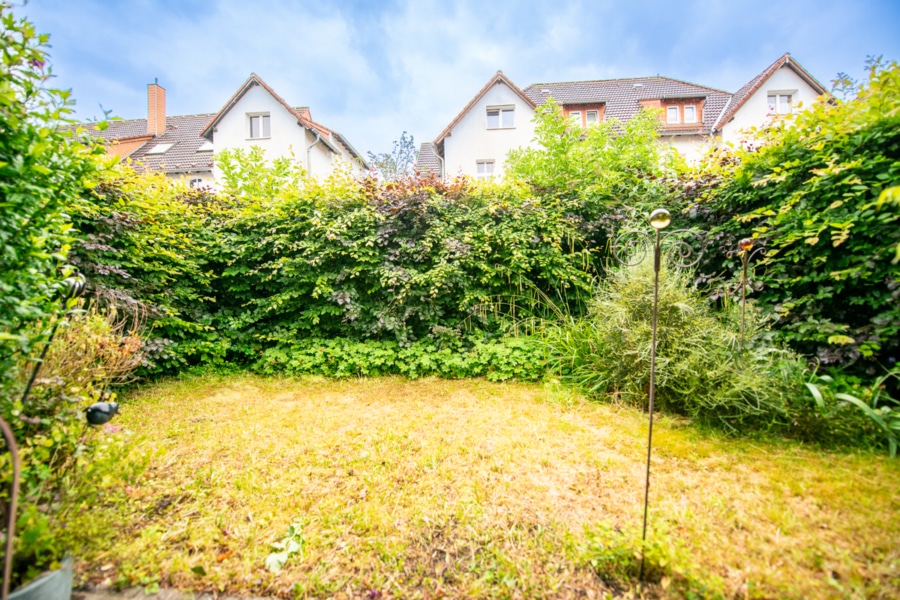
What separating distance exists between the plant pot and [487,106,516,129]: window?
15.5 metres

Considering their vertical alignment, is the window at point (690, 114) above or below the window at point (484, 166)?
above

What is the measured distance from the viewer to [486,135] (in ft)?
46.3

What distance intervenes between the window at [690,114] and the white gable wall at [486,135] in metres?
7.92

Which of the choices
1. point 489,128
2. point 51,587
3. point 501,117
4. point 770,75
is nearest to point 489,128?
point 489,128

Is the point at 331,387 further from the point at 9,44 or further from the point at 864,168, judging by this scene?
the point at 864,168

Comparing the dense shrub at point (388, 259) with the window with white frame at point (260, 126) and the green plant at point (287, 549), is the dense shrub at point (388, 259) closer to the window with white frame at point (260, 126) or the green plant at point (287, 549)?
the green plant at point (287, 549)

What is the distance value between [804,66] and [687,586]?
21.2m

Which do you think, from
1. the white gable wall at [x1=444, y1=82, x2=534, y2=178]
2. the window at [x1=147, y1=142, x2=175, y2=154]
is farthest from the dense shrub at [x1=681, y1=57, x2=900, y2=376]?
the window at [x1=147, y1=142, x2=175, y2=154]

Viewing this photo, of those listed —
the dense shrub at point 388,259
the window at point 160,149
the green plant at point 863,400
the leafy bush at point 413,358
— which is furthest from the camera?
the window at point 160,149

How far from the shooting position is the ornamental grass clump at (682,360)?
259cm

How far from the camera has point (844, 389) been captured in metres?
2.52

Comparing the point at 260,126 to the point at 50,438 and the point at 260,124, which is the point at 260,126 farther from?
the point at 50,438

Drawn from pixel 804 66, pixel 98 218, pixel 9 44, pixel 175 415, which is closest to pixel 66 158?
pixel 9 44

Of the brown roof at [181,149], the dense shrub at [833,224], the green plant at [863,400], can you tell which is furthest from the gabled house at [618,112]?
the green plant at [863,400]
